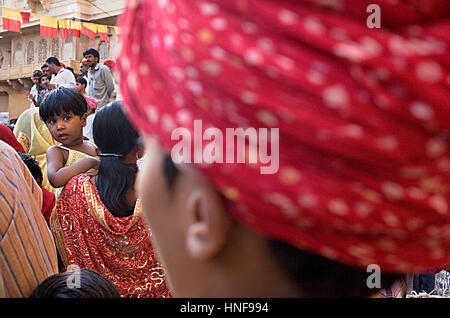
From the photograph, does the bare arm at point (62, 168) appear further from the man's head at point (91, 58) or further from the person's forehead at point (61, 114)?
the man's head at point (91, 58)

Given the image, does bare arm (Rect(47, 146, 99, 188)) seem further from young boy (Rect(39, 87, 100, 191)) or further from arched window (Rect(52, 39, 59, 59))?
arched window (Rect(52, 39, 59, 59))

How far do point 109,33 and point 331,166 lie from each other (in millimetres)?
15364

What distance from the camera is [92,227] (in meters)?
2.31

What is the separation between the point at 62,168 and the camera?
278 cm

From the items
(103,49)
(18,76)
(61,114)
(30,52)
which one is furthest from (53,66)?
(30,52)

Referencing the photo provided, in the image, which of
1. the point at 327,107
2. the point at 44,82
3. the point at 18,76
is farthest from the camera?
the point at 18,76

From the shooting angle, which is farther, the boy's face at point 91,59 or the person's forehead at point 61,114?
the boy's face at point 91,59

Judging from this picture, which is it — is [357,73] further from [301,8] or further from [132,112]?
[132,112]

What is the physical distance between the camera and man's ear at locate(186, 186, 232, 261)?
0.57m

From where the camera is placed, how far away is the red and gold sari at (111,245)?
2.29m

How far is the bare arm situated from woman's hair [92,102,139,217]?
18.2 inches

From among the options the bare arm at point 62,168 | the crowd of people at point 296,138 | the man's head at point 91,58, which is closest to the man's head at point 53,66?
the man's head at point 91,58
